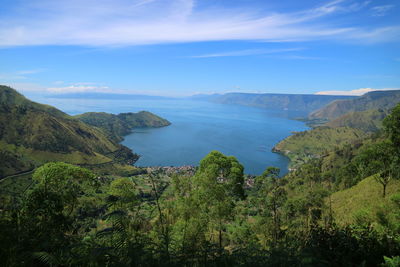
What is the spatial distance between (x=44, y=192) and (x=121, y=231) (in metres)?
8.39

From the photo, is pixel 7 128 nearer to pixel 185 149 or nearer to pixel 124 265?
pixel 185 149

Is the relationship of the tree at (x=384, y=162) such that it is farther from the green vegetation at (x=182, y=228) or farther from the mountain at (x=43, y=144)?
the mountain at (x=43, y=144)

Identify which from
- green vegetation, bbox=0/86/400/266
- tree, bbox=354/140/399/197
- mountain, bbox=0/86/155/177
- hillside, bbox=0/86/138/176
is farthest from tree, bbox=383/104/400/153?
hillside, bbox=0/86/138/176

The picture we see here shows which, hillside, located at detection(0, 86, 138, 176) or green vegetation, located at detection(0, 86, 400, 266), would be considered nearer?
green vegetation, located at detection(0, 86, 400, 266)

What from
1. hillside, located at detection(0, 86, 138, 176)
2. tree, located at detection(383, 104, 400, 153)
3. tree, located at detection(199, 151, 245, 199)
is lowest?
hillside, located at detection(0, 86, 138, 176)

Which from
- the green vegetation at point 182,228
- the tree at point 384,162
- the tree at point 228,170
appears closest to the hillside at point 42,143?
the tree at point 228,170

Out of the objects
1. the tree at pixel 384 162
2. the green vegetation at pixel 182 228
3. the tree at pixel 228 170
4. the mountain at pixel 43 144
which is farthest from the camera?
the mountain at pixel 43 144

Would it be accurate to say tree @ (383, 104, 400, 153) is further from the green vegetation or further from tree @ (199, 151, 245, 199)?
tree @ (199, 151, 245, 199)

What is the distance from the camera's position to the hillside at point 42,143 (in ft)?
373

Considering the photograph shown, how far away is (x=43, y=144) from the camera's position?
127 meters

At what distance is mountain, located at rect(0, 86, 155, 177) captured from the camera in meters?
114

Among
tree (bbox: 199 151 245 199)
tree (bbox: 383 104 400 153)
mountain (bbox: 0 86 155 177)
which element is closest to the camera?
tree (bbox: 383 104 400 153)

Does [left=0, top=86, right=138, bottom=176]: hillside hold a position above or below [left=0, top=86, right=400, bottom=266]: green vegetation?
below

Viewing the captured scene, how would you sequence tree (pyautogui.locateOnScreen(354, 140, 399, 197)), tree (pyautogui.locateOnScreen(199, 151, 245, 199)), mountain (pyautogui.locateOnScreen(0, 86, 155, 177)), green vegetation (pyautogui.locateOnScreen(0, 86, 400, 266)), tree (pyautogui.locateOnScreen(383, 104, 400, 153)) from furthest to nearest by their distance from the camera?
1. mountain (pyautogui.locateOnScreen(0, 86, 155, 177))
2. tree (pyautogui.locateOnScreen(199, 151, 245, 199))
3. tree (pyautogui.locateOnScreen(354, 140, 399, 197))
4. tree (pyautogui.locateOnScreen(383, 104, 400, 153))
5. green vegetation (pyautogui.locateOnScreen(0, 86, 400, 266))
